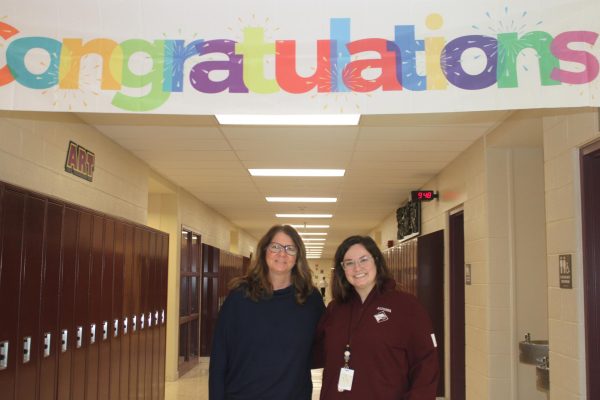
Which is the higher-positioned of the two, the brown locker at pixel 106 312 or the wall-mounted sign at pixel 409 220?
the wall-mounted sign at pixel 409 220

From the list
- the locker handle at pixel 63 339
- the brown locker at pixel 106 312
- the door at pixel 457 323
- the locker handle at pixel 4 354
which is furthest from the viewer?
the door at pixel 457 323

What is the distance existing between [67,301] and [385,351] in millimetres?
2512

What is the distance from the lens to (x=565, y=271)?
3.49 meters

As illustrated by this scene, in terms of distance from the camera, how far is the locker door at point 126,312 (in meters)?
5.27

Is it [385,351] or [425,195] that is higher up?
[425,195]

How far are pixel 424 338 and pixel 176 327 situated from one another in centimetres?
694

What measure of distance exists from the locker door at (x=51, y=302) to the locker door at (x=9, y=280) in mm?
354

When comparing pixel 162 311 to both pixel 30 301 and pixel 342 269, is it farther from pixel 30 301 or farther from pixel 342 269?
pixel 342 269

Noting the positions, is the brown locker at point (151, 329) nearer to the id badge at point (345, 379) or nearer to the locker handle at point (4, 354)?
the locker handle at point (4, 354)

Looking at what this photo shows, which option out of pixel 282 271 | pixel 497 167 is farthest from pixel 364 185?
pixel 282 271

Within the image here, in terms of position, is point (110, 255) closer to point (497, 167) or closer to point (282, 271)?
point (282, 271)

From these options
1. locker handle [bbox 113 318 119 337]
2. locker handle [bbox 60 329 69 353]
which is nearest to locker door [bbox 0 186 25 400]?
locker handle [bbox 60 329 69 353]

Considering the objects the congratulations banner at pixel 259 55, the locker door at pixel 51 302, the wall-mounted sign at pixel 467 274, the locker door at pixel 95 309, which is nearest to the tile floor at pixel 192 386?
the wall-mounted sign at pixel 467 274

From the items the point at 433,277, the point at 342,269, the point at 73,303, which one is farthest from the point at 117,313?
the point at 433,277
